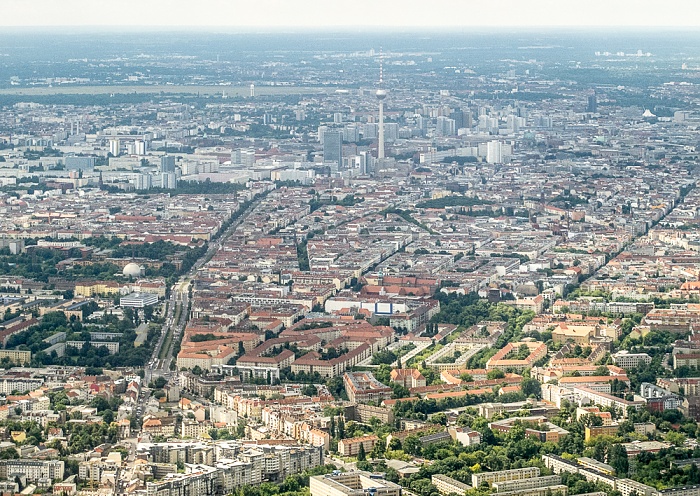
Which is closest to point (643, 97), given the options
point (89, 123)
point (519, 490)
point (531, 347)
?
point (89, 123)

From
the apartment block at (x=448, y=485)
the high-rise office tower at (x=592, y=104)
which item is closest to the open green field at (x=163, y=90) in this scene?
the high-rise office tower at (x=592, y=104)

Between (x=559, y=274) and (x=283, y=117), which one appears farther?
(x=283, y=117)

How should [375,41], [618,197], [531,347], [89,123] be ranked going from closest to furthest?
1. [531,347]
2. [618,197]
3. [89,123]
4. [375,41]

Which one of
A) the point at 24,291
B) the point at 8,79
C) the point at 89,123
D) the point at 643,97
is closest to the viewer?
the point at 24,291

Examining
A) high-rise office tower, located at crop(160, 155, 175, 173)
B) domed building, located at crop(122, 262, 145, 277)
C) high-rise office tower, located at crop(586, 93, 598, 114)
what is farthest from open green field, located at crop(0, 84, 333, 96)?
domed building, located at crop(122, 262, 145, 277)

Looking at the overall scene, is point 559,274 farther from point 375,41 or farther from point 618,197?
point 375,41

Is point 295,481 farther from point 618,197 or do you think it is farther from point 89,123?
point 89,123

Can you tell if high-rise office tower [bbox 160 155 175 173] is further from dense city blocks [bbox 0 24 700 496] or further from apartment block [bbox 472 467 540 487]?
apartment block [bbox 472 467 540 487]
